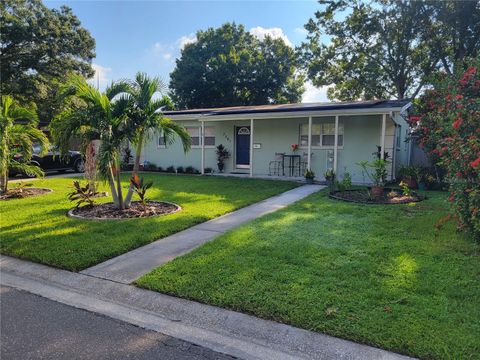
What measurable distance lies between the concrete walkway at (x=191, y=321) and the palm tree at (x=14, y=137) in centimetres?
567

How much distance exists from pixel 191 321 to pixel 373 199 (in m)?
6.89

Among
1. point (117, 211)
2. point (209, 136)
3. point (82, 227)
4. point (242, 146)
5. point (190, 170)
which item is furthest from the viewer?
point (209, 136)

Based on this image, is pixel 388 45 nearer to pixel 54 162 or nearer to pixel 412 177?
pixel 412 177

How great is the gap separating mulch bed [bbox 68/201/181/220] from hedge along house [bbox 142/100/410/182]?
6043 mm

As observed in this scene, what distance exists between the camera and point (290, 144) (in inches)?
565

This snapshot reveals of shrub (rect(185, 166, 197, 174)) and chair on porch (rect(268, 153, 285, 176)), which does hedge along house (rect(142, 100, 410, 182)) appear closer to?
chair on porch (rect(268, 153, 285, 176))

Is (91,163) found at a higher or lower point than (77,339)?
higher

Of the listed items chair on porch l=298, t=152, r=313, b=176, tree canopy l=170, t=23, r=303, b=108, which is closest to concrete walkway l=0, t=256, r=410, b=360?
chair on porch l=298, t=152, r=313, b=176

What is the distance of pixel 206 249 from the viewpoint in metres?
4.95

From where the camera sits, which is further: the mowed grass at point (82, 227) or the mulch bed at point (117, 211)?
the mulch bed at point (117, 211)

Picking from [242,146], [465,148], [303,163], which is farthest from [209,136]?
[465,148]

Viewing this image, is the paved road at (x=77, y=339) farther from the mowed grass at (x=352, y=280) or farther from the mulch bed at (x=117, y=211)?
the mulch bed at (x=117, y=211)

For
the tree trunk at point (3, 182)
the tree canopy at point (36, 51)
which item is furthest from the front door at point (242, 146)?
the tree canopy at point (36, 51)

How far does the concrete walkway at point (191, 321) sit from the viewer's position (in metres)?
2.70
